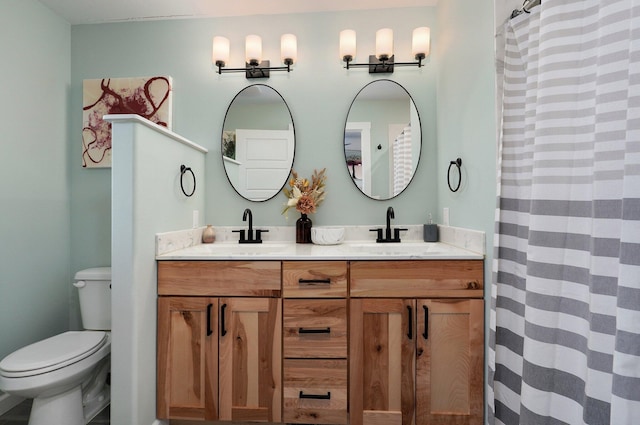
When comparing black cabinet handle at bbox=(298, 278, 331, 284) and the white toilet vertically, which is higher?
black cabinet handle at bbox=(298, 278, 331, 284)

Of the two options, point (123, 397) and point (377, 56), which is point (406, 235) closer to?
point (377, 56)

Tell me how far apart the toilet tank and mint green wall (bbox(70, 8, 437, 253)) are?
0.32 meters

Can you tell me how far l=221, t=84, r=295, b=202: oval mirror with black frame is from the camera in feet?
7.07

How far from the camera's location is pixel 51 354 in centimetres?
147

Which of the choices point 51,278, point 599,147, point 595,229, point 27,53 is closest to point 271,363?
point 595,229

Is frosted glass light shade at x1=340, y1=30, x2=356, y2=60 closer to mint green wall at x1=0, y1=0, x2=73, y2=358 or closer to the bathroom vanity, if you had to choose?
the bathroom vanity

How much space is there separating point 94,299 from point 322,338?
1477 millimetres

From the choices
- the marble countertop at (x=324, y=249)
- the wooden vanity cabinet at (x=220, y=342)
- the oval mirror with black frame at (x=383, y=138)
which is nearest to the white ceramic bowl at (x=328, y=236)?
the marble countertop at (x=324, y=249)

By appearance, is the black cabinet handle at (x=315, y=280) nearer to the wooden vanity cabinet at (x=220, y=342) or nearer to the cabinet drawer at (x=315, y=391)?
the wooden vanity cabinet at (x=220, y=342)

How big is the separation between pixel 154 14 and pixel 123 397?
2381 millimetres

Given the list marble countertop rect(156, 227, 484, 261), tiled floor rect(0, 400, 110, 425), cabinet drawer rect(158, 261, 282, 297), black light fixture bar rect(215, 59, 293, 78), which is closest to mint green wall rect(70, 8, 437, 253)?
black light fixture bar rect(215, 59, 293, 78)

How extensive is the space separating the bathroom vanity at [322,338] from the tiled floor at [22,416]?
0.53 m

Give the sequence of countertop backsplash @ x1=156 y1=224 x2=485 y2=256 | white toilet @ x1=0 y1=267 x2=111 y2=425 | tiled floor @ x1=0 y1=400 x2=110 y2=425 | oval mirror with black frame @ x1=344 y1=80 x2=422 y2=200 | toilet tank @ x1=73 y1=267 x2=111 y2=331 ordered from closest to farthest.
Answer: white toilet @ x1=0 y1=267 x2=111 y2=425 < countertop backsplash @ x1=156 y1=224 x2=485 y2=256 < tiled floor @ x1=0 y1=400 x2=110 y2=425 < toilet tank @ x1=73 y1=267 x2=111 y2=331 < oval mirror with black frame @ x1=344 y1=80 x2=422 y2=200

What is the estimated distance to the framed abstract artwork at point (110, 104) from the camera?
2.16 m
